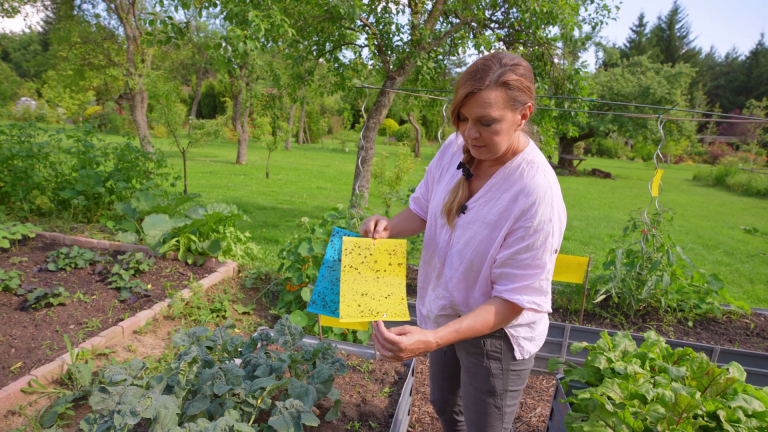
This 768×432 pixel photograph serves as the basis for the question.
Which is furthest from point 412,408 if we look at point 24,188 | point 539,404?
point 24,188

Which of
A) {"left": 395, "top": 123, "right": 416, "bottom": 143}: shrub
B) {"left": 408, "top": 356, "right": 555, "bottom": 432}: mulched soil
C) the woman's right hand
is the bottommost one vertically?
{"left": 408, "top": 356, "right": 555, "bottom": 432}: mulched soil

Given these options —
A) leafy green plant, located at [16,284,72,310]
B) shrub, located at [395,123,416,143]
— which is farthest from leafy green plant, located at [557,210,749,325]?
shrub, located at [395,123,416,143]

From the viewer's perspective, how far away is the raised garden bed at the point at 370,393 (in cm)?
197

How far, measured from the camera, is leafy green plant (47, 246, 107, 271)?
3311mm

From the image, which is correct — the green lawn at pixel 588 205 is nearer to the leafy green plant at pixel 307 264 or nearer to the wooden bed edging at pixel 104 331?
the wooden bed edging at pixel 104 331

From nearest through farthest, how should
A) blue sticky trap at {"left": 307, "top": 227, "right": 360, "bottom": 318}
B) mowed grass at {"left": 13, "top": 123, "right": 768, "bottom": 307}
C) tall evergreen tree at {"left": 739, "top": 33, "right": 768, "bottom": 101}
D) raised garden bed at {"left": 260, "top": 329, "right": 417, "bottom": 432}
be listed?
blue sticky trap at {"left": 307, "top": 227, "right": 360, "bottom": 318}, raised garden bed at {"left": 260, "top": 329, "right": 417, "bottom": 432}, mowed grass at {"left": 13, "top": 123, "right": 768, "bottom": 307}, tall evergreen tree at {"left": 739, "top": 33, "right": 768, "bottom": 101}

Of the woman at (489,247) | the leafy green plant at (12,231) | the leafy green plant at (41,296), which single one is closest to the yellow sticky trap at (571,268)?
the woman at (489,247)

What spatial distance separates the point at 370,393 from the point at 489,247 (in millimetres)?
1240

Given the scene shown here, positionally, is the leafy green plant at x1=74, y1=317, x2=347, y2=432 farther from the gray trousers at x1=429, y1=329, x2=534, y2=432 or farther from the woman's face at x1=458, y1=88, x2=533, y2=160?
the woman's face at x1=458, y1=88, x2=533, y2=160

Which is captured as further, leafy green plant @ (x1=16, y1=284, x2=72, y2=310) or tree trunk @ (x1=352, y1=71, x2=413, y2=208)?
tree trunk @ (x1=352, y1=71, x2=413, y2=208)

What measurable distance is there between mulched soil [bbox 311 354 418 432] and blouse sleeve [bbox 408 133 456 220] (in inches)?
38.3

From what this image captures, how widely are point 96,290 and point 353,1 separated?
2.99 meters

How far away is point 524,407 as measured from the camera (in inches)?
102

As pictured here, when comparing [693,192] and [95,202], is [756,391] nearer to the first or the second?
[95,202]
